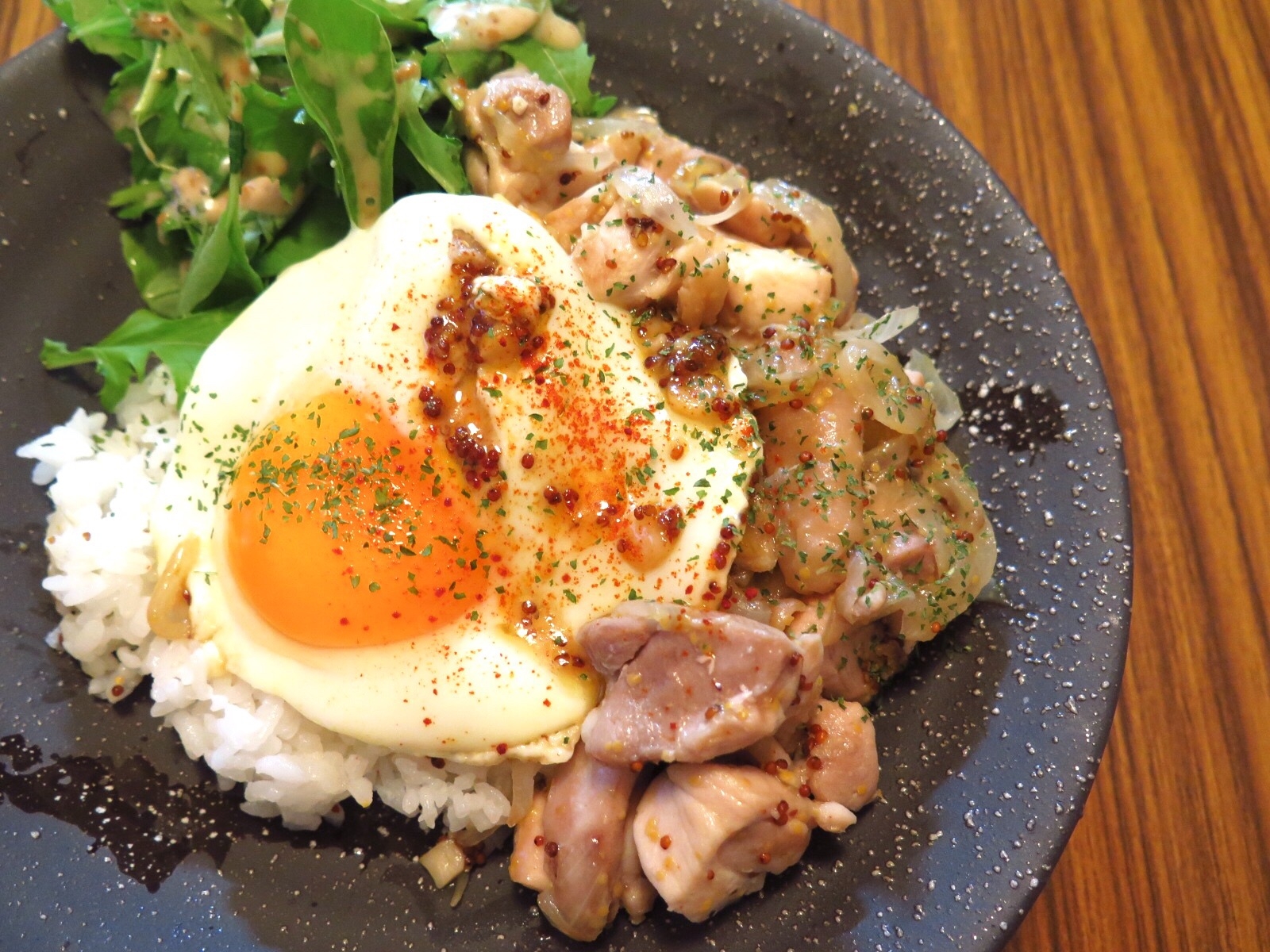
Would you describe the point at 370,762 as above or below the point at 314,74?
below

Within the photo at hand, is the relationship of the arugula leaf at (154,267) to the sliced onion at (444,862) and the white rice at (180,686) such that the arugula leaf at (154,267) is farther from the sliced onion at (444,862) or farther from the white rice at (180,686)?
the sliced onion at (444,862)

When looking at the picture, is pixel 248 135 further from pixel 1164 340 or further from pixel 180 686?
pixel 1164 340

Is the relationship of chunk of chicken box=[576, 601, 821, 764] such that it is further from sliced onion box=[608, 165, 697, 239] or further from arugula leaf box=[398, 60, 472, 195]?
arugula leaf box=[398, 60, 472, 195]

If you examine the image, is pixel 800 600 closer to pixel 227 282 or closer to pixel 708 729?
pixel 708 729

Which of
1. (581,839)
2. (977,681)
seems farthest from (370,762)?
(977,681)

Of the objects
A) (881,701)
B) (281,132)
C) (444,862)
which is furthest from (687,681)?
(281,132)

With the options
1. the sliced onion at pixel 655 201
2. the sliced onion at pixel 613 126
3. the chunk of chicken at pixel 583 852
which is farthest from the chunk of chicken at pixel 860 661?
the sliced onion at pixel 613 126
